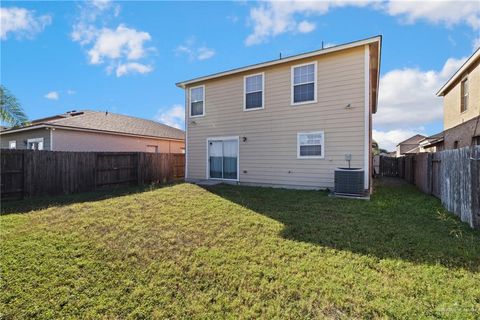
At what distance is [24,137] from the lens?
14.8 m

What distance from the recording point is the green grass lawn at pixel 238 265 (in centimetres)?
247

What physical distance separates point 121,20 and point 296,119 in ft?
24.9

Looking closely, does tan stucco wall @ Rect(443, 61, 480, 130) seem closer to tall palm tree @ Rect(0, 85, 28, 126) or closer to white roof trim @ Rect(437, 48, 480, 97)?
white roof trim @ Rect(437, 48, 480, 97)

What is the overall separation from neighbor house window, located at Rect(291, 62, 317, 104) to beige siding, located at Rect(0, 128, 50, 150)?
13.1 meters

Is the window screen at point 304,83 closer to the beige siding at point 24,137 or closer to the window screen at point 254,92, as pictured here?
the window screen at point 254,92

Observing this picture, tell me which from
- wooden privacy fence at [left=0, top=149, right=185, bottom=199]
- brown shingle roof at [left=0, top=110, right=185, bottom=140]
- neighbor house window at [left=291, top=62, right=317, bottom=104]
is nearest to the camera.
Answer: wooden privacy fence at [left=0, top=149, right=185, bottom=199]

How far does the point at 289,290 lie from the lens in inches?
107

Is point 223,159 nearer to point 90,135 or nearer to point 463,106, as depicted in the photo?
point 90,135

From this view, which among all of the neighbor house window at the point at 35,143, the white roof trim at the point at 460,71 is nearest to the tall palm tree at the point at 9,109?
the neighbor house window at the point at 35,143

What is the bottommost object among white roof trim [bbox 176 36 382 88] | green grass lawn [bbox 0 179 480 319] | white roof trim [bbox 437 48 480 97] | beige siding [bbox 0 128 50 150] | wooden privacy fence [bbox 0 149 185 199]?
green grass lawn [bbox 0 179 480 319]

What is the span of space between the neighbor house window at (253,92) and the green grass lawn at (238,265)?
6196 millimetres

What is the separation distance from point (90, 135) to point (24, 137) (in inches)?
174

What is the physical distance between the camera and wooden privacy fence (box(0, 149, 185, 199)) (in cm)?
777

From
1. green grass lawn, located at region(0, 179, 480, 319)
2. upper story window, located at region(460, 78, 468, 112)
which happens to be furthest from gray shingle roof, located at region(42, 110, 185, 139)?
upper story window, located at region(460, 78, 468, 112)
